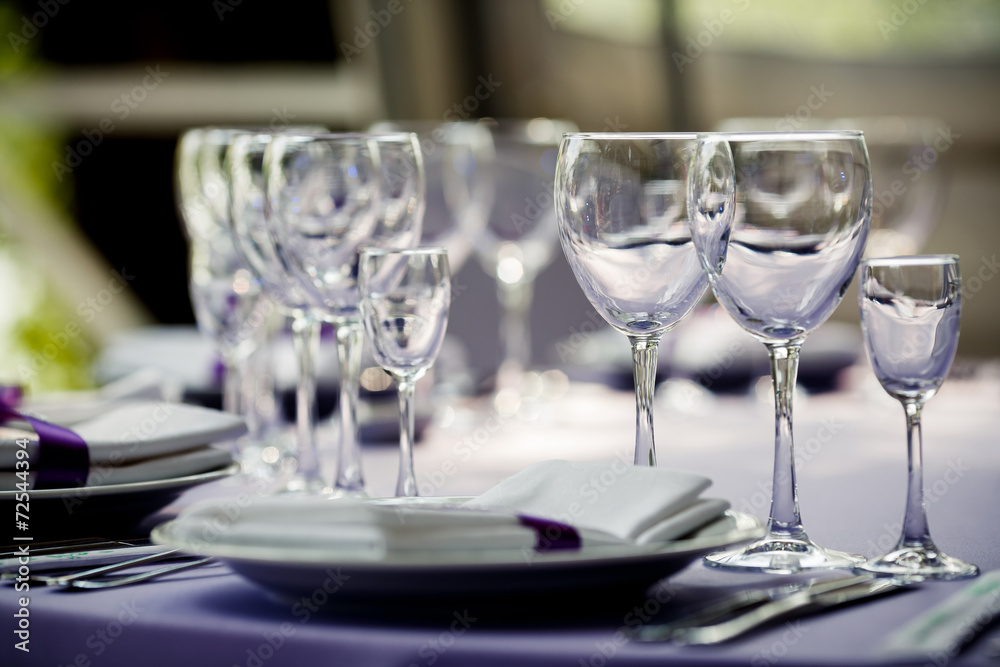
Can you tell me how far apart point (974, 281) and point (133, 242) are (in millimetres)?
3190

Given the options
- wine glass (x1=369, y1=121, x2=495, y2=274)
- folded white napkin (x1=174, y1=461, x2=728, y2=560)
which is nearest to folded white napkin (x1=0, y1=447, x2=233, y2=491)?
folded white napkin (x1=174, y1=461, x2=728, y2=560)

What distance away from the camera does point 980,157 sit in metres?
3.96

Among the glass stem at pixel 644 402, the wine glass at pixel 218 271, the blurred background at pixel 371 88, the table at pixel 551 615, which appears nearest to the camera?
the table at pixel 551 615

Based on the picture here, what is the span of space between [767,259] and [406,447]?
0.97ft

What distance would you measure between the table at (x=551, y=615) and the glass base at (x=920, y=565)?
0.05 feet

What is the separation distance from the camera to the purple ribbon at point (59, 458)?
875mm

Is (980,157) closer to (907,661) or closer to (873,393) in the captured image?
(873,393)

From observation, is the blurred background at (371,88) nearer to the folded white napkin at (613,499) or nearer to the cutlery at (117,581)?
the folded white napkin at (613,499)

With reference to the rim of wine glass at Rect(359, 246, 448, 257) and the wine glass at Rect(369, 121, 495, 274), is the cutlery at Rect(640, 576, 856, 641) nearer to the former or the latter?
the rim of wine glass at Rect(359, 246, 448, 257)

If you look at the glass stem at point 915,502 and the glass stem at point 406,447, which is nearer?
the glass stem at point 915,502

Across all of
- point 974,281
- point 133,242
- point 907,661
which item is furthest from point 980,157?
point 907,661

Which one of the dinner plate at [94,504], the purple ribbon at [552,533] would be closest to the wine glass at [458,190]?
the dinner plate at [94,504]

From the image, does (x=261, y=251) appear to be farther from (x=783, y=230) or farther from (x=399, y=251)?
(x=783, y=230)

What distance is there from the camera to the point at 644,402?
82cm
